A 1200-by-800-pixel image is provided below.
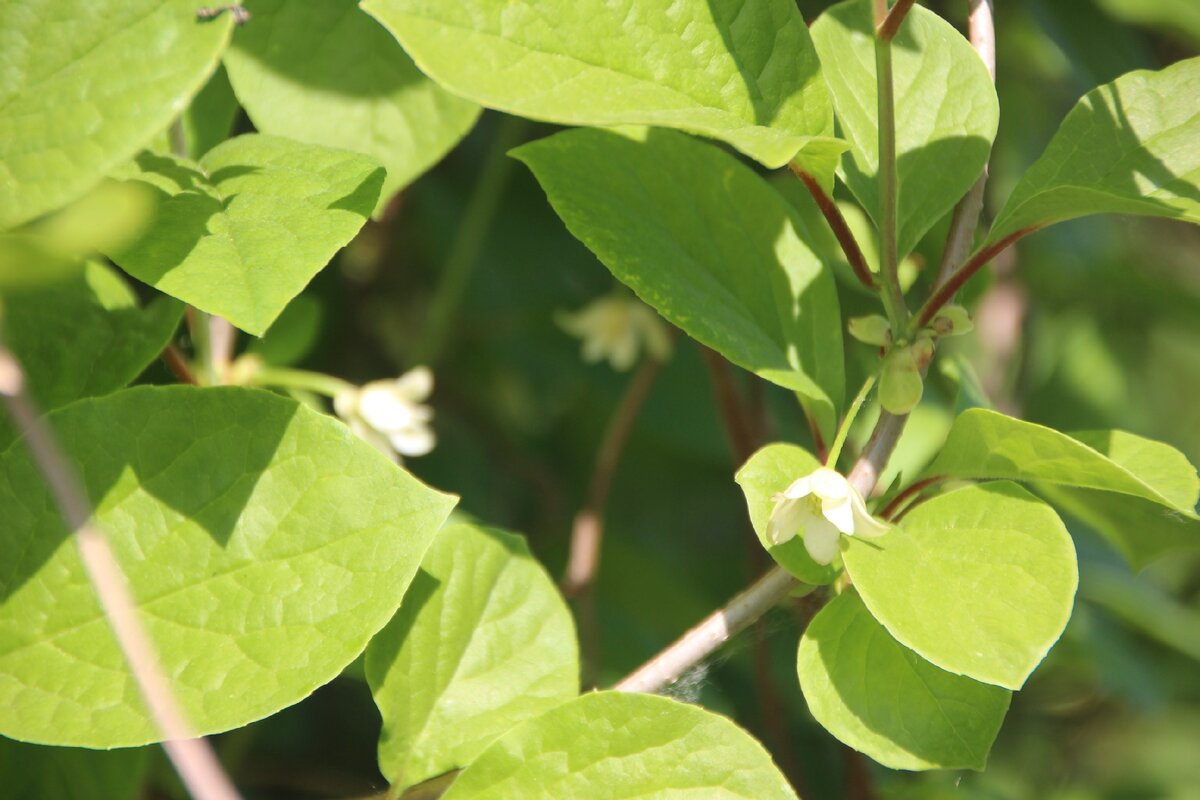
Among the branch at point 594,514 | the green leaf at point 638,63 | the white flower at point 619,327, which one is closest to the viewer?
the green leaf at point 638,63

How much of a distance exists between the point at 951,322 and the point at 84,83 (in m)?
0.48

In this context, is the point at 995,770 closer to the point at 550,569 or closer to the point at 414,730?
the point at 550,569

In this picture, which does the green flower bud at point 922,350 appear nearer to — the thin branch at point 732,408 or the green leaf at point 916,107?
the green leaf at point 916,107

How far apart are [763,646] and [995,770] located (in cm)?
95

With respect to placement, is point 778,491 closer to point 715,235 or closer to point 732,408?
point 715,235

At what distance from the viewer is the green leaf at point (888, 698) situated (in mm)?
622

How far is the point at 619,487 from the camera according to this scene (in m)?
1.75

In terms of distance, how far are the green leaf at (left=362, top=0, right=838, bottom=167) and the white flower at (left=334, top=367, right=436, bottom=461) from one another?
507 millimetres

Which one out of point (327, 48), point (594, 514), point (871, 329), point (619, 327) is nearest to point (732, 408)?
point (594, 514)

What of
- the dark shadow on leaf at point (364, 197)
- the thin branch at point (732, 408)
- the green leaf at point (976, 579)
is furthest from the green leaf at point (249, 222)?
the thin branch at point (732, 408)

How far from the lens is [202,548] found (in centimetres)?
60

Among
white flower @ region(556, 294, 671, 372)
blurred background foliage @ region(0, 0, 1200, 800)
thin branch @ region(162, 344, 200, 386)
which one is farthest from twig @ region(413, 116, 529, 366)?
thin branch @ region(162, 344, 200, 386)

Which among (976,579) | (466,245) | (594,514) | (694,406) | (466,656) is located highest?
(976,579)

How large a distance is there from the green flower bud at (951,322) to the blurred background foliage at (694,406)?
371 mm
